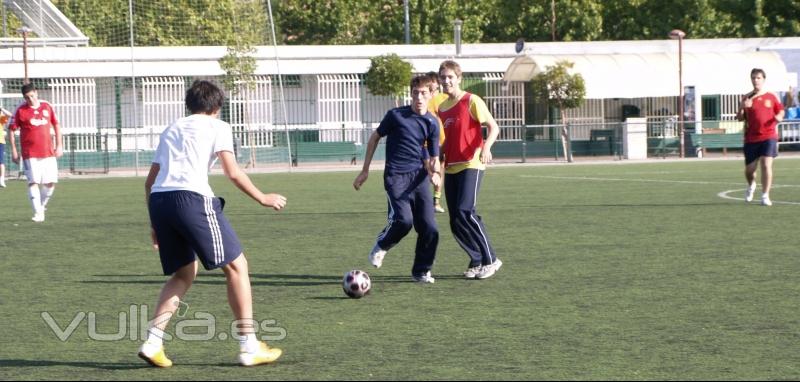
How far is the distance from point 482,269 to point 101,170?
28.9 meters

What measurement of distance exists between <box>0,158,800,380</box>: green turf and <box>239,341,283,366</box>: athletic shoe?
48 millimetres

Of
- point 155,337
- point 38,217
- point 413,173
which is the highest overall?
point 413,173

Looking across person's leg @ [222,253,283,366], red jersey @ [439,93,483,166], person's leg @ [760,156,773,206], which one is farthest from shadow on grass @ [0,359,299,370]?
person's leg @ [760,156,773,206]

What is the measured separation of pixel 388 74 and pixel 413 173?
108 feet

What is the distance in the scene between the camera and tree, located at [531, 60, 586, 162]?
4384 centimetres

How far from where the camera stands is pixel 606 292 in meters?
10.5

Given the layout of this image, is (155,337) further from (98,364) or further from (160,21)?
(160,21)

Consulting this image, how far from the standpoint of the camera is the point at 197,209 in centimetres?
737

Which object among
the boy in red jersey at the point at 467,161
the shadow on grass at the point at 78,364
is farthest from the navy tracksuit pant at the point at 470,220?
the shadow on grass at the point at 78,364

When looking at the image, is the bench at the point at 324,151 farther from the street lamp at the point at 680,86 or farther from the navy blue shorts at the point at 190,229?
the navy blue shorts at the point at 190,229

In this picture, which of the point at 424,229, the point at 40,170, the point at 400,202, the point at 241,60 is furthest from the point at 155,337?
the point at 241,60

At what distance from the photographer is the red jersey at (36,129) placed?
61.7ft

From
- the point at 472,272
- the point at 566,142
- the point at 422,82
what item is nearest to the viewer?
the point at 422,82

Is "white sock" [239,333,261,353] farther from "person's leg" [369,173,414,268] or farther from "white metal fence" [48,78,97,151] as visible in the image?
"white metal fence" [48,78,97,151]
